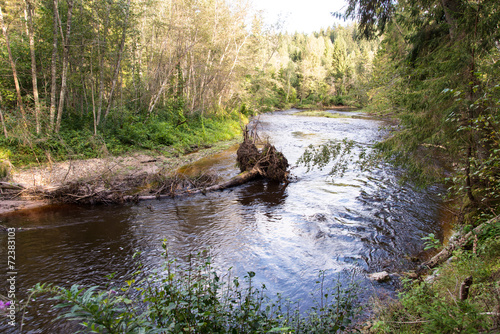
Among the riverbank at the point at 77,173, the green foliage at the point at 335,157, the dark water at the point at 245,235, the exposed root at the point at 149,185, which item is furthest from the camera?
the green foliage at the point at 335,157

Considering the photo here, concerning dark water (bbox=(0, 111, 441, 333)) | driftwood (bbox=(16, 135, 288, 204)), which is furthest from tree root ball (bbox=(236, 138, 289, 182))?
dark water (bbox=(0, 111, 441, 333))

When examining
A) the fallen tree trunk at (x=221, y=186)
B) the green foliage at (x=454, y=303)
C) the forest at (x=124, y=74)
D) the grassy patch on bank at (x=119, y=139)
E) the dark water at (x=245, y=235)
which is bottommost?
the dark water at (x=245, y=235)

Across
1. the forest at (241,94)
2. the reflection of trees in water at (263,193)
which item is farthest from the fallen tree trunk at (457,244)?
the reflection of trees in water at (263,193)

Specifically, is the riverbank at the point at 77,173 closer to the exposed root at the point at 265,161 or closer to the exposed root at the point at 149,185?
the exposed root at the point at 149,185

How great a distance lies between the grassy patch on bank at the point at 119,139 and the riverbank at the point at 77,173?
1.69 ft

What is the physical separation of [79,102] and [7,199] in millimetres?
9959

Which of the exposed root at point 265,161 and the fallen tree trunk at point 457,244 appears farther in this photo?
the exposed root at point 265,161

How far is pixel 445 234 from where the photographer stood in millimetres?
6816

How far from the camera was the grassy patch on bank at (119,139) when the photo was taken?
36.2 feet

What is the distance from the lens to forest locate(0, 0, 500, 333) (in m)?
3.62

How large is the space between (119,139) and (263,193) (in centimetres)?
887

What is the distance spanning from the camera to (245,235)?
7.46m

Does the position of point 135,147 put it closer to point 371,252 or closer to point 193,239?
point 193,239

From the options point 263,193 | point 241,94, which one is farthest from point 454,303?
point 241,94
